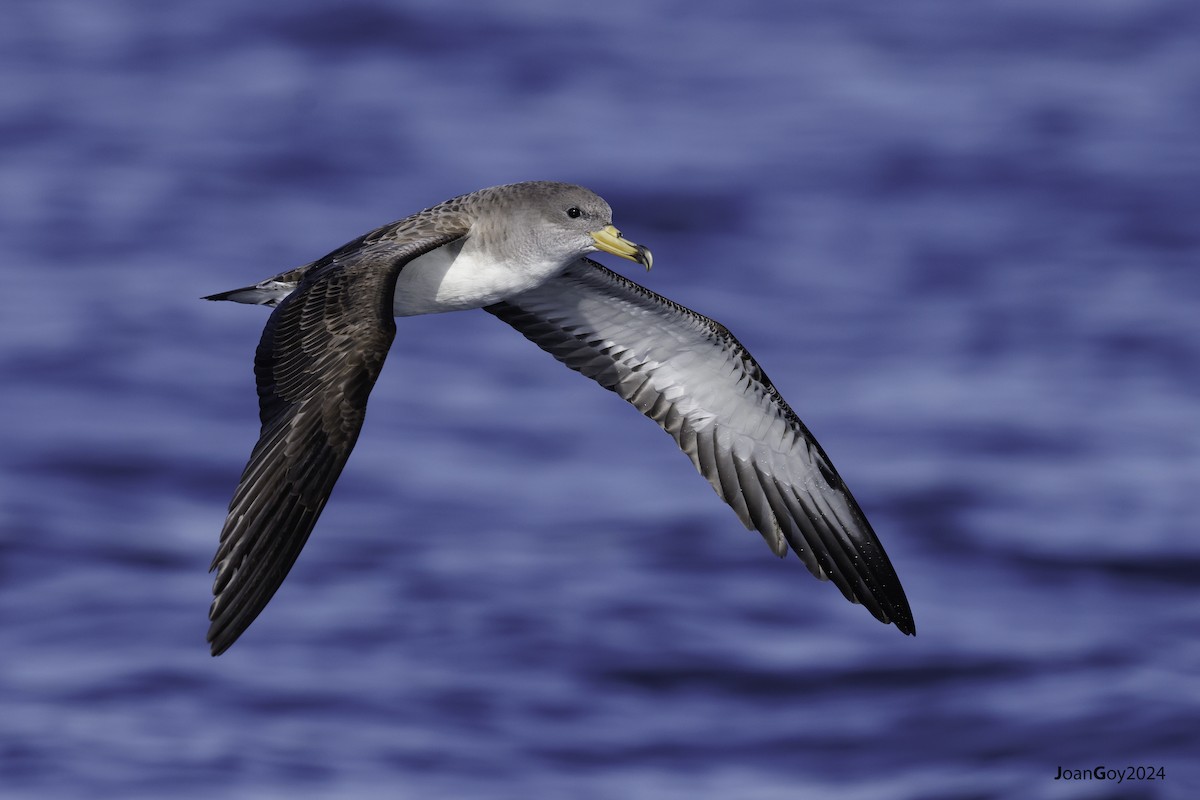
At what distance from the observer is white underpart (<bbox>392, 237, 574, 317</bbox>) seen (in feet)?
37.7

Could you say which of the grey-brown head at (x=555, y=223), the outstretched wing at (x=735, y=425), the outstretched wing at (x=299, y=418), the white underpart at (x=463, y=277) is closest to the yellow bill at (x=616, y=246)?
the grey-brown head at (x=555, y=223)

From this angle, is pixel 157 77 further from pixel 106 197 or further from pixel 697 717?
pixel 697 717

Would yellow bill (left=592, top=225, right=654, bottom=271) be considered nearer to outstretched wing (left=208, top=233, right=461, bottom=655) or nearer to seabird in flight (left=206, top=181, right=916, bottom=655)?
seabird in flight (left=206, top=181, right=916, bottom=655)

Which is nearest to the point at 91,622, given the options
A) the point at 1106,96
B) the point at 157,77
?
the point at 157,77

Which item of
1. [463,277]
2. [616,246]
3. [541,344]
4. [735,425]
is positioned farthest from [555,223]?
[735,425]

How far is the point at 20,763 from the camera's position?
20031 millimetres

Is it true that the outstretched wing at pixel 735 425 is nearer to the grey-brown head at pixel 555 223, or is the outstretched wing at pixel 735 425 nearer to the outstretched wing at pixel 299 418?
the grey-brown head at pixel 555 223

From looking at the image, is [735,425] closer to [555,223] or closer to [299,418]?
[555,223]

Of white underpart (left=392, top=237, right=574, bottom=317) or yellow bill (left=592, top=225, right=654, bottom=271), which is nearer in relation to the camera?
yellow bill (left=592, top=225, right=654, bottom=271)

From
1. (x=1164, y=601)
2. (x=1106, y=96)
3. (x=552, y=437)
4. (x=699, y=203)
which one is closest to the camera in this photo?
(x=1164, y=601)

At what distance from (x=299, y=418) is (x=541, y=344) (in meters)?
3.29

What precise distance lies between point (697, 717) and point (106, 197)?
16.1m

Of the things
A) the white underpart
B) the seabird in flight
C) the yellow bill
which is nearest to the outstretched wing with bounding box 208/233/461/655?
the seabird in flight

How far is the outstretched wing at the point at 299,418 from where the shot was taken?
9.91 metres
